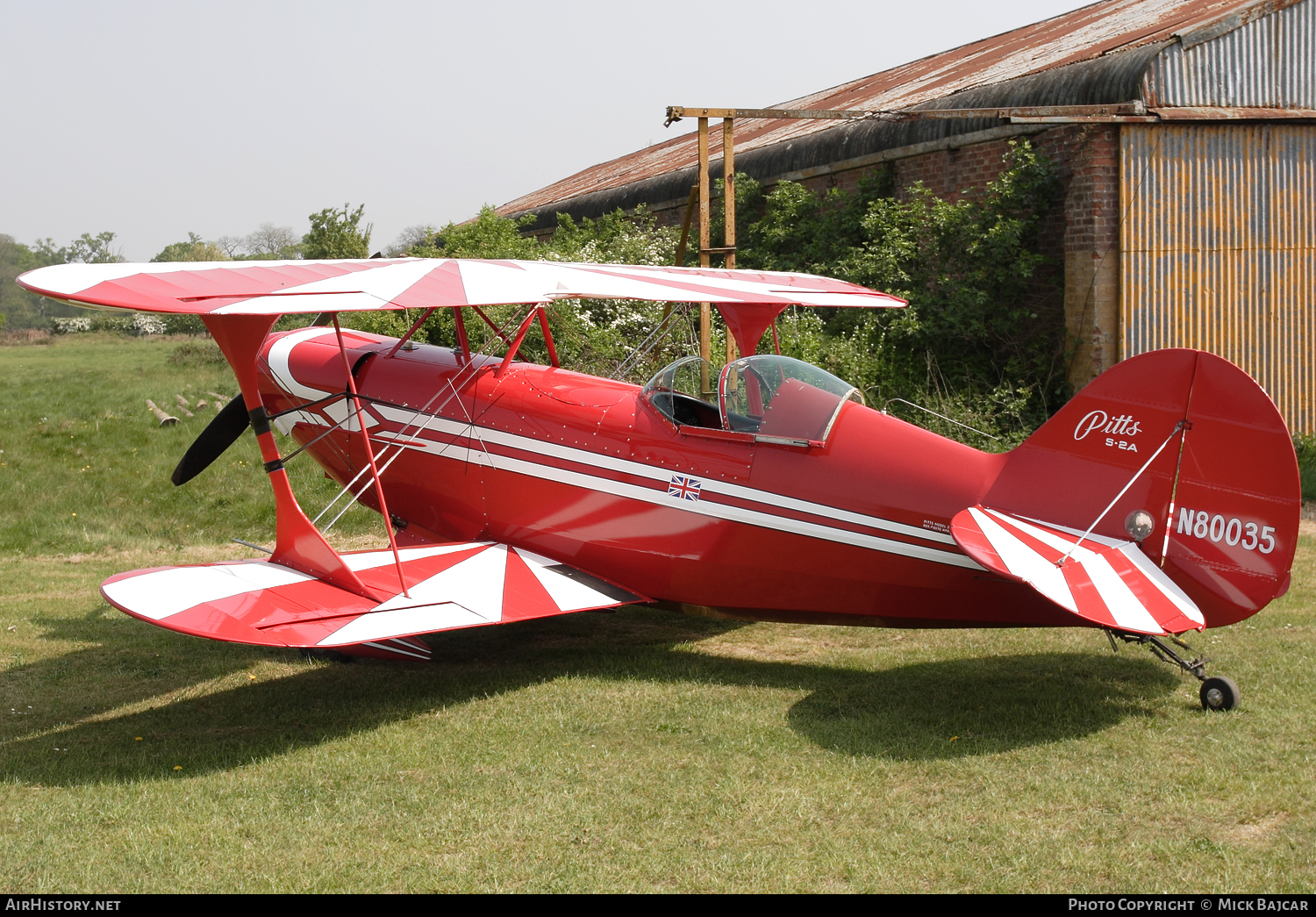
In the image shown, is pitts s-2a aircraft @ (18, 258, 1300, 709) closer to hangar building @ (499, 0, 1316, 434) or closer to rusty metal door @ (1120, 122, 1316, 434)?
hangar building @ (499, 0, 1316, 434)

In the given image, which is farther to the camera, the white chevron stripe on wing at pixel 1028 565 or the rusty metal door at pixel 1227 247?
the rusty metal door at pixel 1227 247

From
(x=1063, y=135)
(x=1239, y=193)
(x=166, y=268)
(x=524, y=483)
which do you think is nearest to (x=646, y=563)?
(x=524, y=483)

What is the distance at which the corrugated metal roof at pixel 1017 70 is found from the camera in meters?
11.0

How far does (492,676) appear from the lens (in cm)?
639

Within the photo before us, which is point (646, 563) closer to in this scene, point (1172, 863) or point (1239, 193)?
point (1172, 863)

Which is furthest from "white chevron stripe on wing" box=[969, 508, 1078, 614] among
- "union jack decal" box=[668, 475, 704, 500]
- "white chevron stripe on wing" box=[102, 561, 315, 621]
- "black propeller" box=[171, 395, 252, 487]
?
"black propeller" box=[171, 395, 252, 487]

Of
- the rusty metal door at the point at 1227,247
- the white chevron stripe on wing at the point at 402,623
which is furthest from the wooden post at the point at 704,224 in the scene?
the white chevron stripe on wing at the point at 402,623

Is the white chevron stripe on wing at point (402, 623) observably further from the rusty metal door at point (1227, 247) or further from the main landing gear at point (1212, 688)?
the rusty metal door at point (1227, 247)

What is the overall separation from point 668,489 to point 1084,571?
2.42 meters

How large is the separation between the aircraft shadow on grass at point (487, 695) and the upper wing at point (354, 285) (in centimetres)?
212

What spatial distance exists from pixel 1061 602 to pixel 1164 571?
2.54 feet

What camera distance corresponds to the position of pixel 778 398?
6.08 m

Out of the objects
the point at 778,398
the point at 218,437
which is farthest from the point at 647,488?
the point at 218,437

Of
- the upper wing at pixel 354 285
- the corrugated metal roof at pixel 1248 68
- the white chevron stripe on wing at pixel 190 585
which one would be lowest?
the white chevron stripe on wing at pixel 190 585
